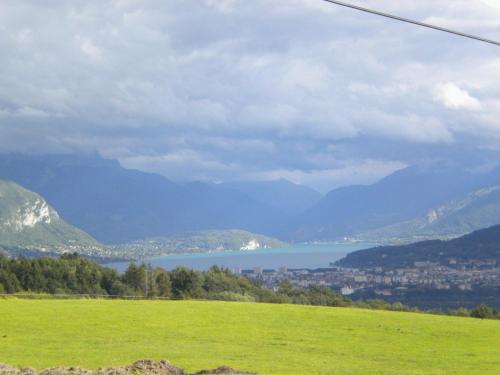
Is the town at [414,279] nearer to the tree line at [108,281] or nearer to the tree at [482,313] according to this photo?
the tree line at [108,281]

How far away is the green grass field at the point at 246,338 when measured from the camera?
62.0ft

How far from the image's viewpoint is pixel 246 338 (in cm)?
2366

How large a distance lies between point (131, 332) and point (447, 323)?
1329 centimetres

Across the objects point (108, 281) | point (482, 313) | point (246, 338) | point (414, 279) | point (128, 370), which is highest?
point (108, 281)

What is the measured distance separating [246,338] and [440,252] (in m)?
158

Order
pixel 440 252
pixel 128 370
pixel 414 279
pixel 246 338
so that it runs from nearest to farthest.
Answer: pixel 128 370, pixel 246 338, pixel 414 279, pixel 440 252

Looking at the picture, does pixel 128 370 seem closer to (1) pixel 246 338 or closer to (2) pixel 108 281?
(1) pixel 246 338

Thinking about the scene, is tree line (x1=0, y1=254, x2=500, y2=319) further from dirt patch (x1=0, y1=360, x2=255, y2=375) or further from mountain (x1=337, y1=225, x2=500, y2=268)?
mountain (x1=337, y1=225, x2=500, y2=268)

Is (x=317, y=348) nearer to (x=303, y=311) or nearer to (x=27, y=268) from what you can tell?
(x=303, y=311)

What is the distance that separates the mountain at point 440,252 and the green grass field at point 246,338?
13154 centimetres

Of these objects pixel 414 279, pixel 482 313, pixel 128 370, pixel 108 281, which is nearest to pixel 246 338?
pixel 128 370

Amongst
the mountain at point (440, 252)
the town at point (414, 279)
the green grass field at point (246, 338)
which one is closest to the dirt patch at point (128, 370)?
the green grass field at point (246, 338)

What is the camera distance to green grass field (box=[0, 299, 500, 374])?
62.0 feet

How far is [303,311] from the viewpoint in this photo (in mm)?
30719
